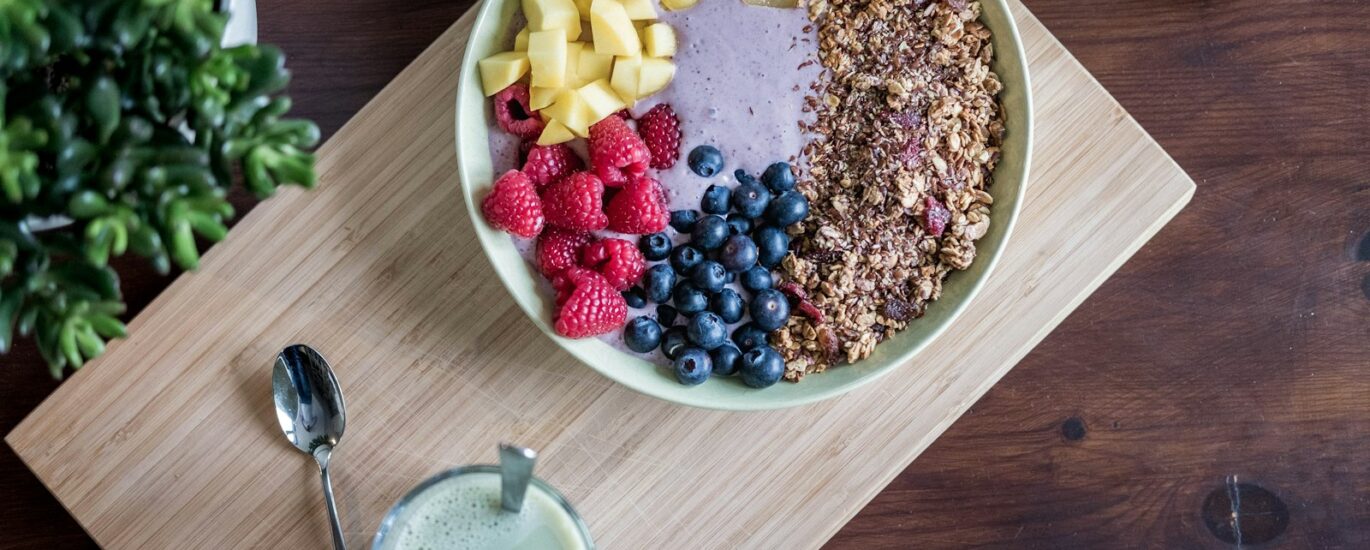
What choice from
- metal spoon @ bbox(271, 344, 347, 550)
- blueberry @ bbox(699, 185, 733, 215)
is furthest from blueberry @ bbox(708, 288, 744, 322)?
metal spoon @ bbox(271, 344, 347, 550)

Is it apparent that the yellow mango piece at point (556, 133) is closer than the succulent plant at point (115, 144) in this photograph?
No

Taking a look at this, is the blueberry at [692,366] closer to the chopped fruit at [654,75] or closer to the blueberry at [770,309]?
the blueberry at [770,309]

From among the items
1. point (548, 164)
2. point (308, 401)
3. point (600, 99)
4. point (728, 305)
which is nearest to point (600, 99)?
point (600, 99)

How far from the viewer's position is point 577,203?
1.40m

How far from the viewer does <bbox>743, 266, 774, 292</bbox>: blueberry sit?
1.46 meters

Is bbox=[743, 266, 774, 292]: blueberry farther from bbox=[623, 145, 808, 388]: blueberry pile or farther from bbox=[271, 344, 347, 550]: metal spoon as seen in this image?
bbox=[271, 344, 347, 550]: metal spoon

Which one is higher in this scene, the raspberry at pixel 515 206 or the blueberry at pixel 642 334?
the raspberry at pixel 515 206

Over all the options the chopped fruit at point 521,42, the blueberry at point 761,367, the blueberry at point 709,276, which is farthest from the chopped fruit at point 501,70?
the blueberry at point 761,367

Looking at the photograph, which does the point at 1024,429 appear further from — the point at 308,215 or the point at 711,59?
the point at 308,215

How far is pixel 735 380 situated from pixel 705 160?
292 millimetres

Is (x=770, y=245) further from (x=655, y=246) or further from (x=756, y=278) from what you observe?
(x=655, y=246)

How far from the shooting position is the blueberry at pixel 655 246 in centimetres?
146

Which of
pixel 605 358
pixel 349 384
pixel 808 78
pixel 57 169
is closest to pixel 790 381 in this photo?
pixel 605 358

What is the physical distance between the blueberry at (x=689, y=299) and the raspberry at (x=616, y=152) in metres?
0.16
